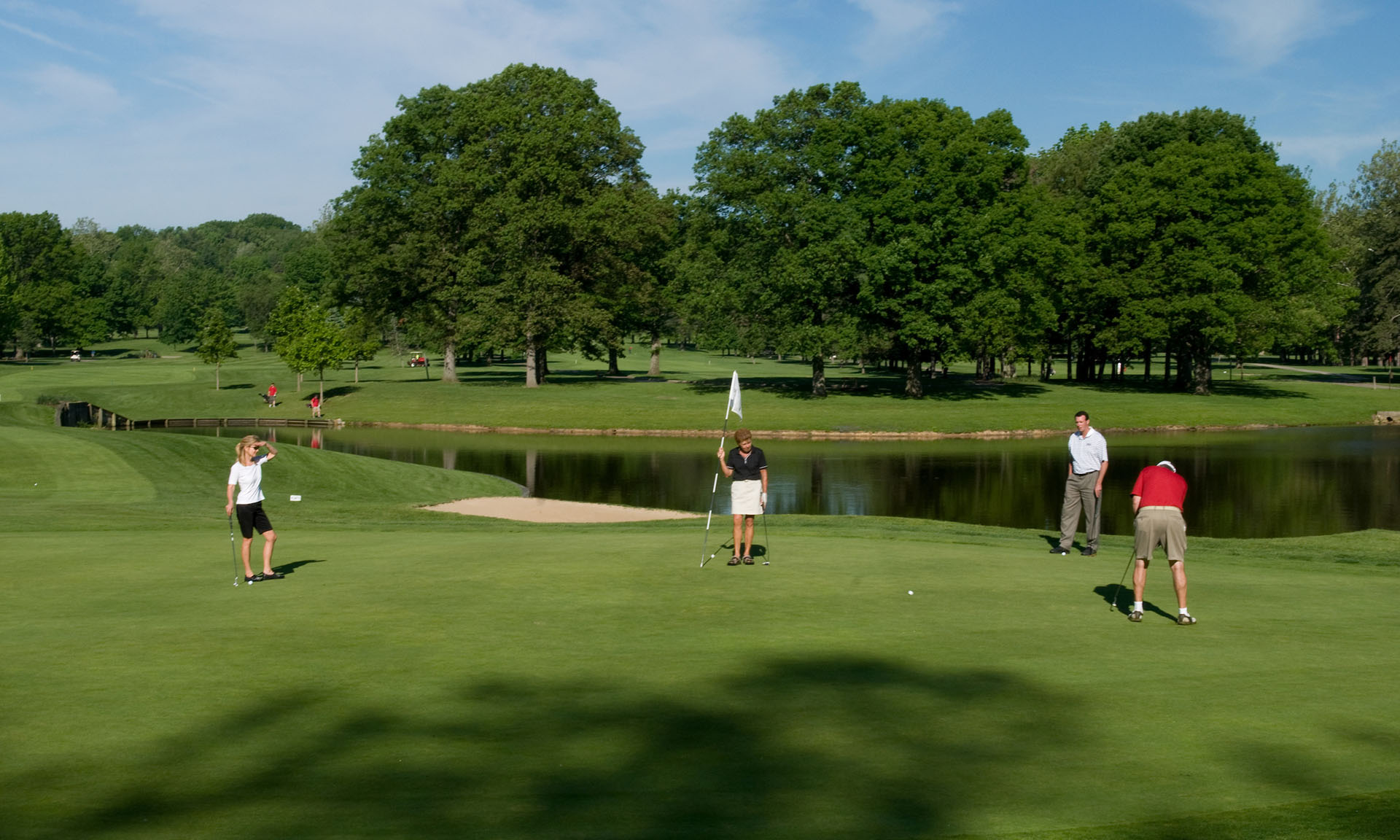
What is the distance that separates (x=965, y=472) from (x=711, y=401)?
1177 inches

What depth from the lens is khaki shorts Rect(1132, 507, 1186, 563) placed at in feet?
45.4

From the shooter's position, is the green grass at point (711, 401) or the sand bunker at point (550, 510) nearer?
the sand bunker at point (550, 510)

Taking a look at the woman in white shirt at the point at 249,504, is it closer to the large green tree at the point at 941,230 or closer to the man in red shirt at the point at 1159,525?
the man in red shirt at the point at 1159,525

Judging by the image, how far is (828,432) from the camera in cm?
6712

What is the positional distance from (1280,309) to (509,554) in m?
82.9

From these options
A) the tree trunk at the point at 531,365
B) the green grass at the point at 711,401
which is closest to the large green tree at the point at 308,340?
the green grass at the point at 711,401

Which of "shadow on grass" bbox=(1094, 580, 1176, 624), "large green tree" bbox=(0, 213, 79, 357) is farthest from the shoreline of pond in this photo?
"large green tree" bbox=(0, 213, 79, 357)

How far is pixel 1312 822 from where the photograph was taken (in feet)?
23.6

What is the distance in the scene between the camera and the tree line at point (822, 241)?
7756 cm

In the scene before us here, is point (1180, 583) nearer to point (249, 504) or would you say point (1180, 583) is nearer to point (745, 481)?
point (745, 481)

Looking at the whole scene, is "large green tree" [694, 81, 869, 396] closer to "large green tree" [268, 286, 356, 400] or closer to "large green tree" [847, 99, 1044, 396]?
"large green tree" [847, 99, 1044, 396]

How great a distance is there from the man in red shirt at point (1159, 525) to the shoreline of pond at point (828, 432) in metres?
50.6

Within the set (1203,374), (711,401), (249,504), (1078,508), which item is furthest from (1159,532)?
(1203,374)

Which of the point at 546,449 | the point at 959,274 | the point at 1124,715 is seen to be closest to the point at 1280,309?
the point at 959,274
